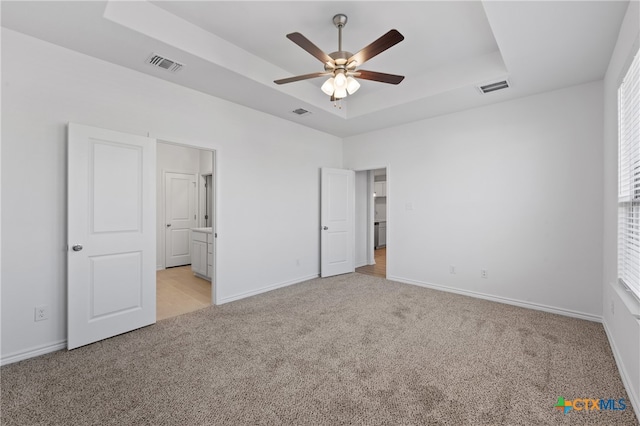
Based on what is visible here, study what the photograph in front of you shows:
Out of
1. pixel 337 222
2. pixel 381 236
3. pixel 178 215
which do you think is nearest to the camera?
pixel 337 222

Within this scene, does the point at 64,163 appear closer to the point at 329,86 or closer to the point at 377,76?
the point at 329,86

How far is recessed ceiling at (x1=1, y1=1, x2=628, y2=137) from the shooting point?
221 cm

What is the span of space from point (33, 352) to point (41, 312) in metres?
0.32

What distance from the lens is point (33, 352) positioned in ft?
8.00

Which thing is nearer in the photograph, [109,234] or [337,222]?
[109,234]

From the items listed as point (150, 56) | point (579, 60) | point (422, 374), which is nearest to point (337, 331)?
point (422, 374)

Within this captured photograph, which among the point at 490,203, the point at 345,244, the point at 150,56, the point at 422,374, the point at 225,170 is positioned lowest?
the point at 422,374

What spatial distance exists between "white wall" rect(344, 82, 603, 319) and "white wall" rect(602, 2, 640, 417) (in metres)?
0.24

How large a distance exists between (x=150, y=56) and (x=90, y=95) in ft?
2.25

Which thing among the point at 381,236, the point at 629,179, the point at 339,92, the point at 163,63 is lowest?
the point at 381,236

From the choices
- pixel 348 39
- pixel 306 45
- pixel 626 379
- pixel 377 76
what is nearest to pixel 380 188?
pixel 348 39

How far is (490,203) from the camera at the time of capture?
3.91 m

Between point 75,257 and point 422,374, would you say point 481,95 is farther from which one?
point 75,257

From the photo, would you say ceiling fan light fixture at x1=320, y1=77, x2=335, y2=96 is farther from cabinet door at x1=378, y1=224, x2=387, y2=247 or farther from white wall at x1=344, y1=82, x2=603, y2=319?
cabinet door at x1=378, y1=224, x2=387, y2=247
